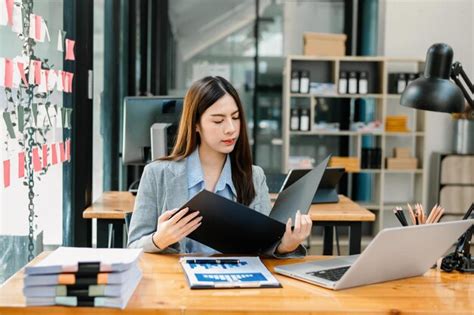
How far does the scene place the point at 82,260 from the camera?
1321 mm

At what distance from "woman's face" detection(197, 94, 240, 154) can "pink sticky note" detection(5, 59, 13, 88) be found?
60cm

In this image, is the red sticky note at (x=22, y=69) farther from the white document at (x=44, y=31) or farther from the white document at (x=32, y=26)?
the white document at (x=44, y=31)

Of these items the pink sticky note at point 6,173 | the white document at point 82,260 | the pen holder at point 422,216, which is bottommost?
the white document at point 82,260

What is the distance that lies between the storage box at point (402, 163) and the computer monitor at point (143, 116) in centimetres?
297

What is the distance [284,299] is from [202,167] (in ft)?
2.55

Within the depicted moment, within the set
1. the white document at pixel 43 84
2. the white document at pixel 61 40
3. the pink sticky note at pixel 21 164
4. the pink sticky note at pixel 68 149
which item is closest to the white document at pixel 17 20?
the white document at pixel 43 84

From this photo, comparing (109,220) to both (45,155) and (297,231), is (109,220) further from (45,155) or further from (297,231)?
(297,231)

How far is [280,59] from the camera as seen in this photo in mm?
6293

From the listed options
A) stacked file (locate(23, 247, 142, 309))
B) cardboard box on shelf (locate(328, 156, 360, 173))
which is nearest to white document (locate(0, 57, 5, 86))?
stacked file (locate(23, 247, 142, 309))

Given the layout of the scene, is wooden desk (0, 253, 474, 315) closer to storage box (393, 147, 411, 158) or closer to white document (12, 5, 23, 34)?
white document (12, 5, 23, 34)

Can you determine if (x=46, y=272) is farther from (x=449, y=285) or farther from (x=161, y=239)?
(x=449, y=285)

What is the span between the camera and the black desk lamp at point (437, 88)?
1.69m

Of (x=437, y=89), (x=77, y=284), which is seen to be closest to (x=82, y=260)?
(x=77, y=284)

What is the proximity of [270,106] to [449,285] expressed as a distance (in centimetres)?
485
